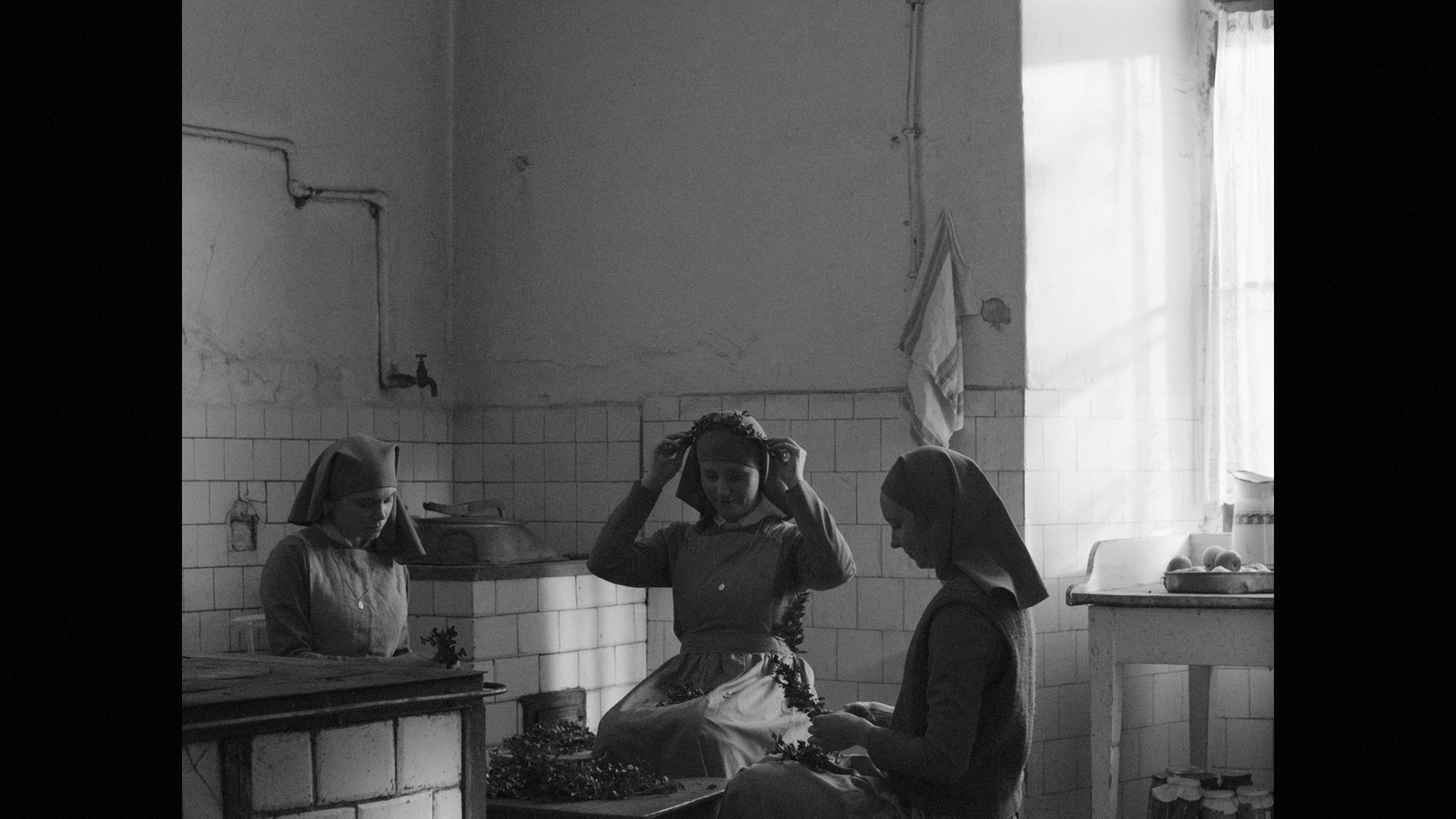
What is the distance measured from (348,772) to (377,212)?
4758 millimetres

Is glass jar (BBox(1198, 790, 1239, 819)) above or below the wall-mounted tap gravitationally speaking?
below

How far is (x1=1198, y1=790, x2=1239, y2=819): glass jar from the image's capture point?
549 centimetres

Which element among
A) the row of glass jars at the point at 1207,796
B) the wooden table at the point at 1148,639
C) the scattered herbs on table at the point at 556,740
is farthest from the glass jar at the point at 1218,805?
the scattered herbs on table at the point at 556,740

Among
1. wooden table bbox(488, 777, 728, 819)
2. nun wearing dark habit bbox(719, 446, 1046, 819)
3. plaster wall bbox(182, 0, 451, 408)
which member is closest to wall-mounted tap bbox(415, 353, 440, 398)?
plaster wall bbox(182, 0, 451, 408)

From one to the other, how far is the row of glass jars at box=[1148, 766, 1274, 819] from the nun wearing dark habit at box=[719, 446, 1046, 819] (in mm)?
2371

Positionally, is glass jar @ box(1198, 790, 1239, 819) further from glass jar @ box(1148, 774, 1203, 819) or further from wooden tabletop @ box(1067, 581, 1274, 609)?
wooden tabletop @ box(1067, 581, 1274, 609)

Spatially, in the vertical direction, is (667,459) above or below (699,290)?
below

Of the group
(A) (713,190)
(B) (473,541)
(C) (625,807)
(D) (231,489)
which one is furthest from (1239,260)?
(D) (231,489)

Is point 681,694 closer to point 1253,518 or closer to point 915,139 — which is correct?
point 915,139

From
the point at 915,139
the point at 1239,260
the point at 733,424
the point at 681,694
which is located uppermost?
the point at 915,139

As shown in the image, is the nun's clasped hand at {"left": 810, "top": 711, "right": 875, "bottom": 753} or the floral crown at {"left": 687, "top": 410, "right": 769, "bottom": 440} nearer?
the nun's clasped hand at {"left": 810, "top": 711, "right": 875, "bottom": 753}

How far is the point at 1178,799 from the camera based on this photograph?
222 inches

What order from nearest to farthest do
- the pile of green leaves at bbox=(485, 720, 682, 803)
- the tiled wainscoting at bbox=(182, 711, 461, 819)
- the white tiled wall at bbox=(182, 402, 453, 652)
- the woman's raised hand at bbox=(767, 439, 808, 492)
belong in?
1. the tiled wainscoting at bbox=(182, 711, 461, 819)
2. the pile of green leaves at bbox=(485, 720, 682, 803)
3. the woman's raised hand at bbox=(767, 439, 808, 492)
4. the white tiled wall at bbox=(182, 402, 453, 652)
